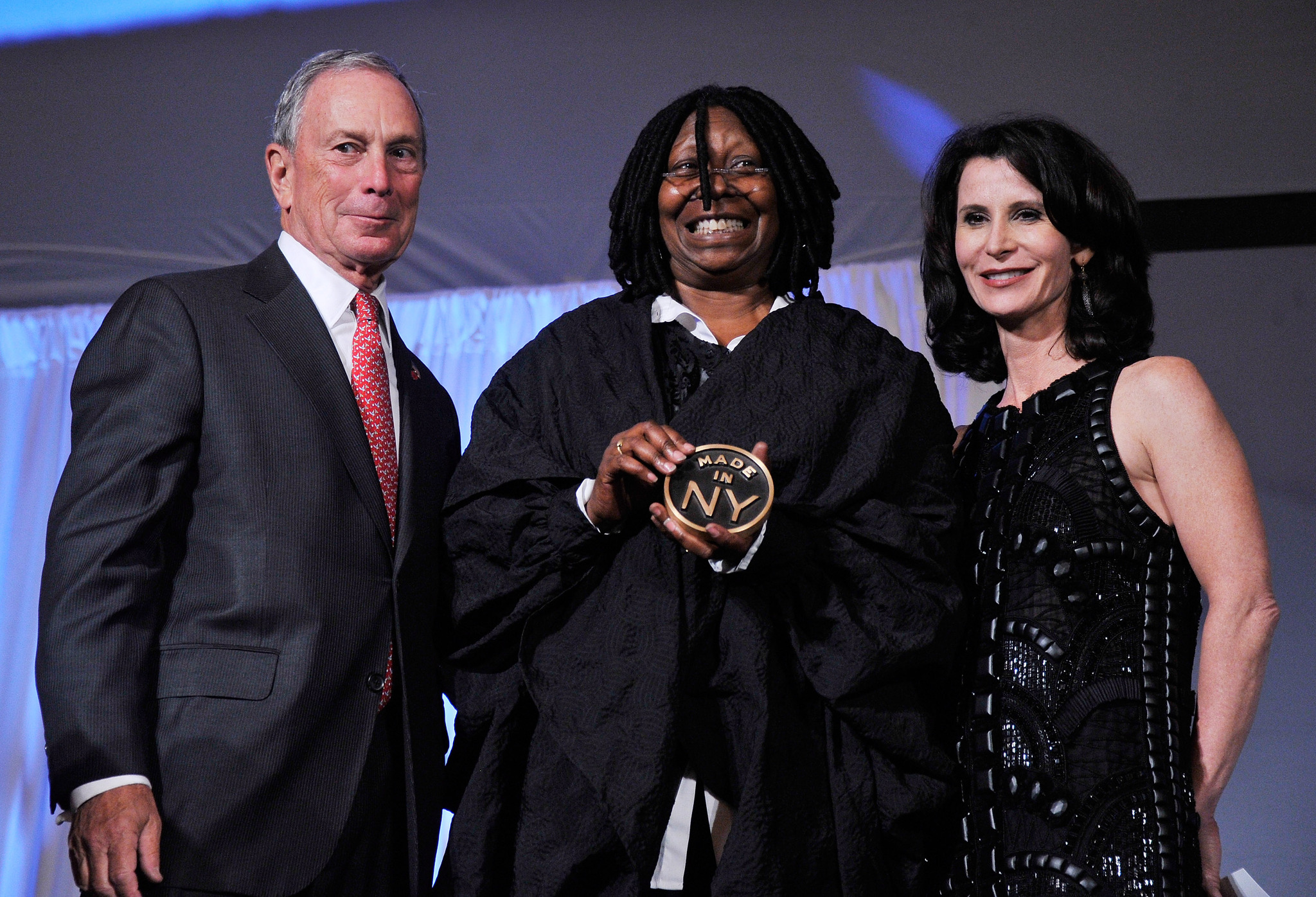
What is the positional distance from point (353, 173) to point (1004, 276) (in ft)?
3.84

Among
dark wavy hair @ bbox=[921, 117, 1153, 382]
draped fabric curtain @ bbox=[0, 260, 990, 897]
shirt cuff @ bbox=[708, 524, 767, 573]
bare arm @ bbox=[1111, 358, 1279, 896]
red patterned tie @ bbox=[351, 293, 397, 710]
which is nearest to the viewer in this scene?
shirt cuff @ bbox=[708, 524, 767, 573]

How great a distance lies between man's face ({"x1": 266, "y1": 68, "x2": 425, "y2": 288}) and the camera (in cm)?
227

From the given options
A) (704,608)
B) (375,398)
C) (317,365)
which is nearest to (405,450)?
(375,398)

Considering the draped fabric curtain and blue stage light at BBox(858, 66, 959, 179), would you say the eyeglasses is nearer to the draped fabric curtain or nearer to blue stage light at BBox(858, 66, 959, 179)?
the draped fabric curtain

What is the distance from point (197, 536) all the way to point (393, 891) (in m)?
0.63

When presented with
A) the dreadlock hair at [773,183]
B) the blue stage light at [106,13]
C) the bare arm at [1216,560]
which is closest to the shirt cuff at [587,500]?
the dreadlock hair at [773,183]

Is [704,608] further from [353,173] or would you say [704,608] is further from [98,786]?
[353,173]

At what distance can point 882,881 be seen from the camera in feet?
6.00

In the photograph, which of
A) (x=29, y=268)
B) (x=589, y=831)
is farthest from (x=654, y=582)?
(x=29, y=268)

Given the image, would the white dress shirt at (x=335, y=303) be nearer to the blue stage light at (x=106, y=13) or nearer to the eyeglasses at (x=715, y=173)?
the eyeglasses at (x=715, y=173)

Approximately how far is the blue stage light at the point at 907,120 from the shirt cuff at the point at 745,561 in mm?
2831

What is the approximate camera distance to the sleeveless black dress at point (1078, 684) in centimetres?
185

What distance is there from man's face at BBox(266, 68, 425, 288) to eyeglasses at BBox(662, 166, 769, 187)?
52 cm

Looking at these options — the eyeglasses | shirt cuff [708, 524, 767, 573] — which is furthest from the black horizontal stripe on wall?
shirt cuff [708, 524, 767, 573]
